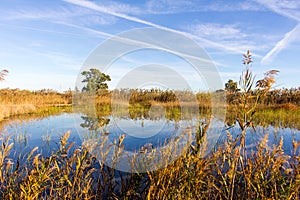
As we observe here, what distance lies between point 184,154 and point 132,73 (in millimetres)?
1943

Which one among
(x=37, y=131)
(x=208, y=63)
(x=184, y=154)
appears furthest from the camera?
(x=37, y=131)

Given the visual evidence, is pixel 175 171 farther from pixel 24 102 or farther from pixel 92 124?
pixel 24 102

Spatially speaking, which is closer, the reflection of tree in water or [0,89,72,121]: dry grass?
the reflection of tree in water

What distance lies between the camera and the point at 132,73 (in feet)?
14.1

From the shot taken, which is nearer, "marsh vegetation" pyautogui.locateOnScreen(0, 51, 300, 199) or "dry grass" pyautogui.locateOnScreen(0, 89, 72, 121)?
"marsh vegetation" pyautogui.locateOnScreen(0, 51, 300, 199)

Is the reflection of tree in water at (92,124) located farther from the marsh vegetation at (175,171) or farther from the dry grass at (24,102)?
the dry grass at (24,102)

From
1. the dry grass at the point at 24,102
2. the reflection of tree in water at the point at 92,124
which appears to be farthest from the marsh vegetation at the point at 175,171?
the dry grass at the point at 24,102

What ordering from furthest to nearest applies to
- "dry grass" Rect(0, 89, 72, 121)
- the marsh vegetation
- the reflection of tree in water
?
"dry grass" Rect(0, 89, 72, 121) → the reflection of tree in water → the marsh vegetation

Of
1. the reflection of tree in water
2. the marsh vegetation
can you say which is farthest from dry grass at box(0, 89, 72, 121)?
the marsh vegetation

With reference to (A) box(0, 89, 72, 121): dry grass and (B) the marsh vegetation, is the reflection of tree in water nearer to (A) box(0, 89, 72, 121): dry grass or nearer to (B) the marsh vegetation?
(B) the marsh vegetation

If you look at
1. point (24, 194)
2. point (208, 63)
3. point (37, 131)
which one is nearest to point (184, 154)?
point (208, 63)

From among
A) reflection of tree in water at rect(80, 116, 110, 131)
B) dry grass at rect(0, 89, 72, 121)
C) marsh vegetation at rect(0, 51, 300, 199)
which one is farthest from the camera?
dry grass at rect(0, 89, 72, 121)

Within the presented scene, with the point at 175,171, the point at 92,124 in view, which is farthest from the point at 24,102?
the point at 175,171

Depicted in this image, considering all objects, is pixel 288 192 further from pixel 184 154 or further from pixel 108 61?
pixel 108 61
